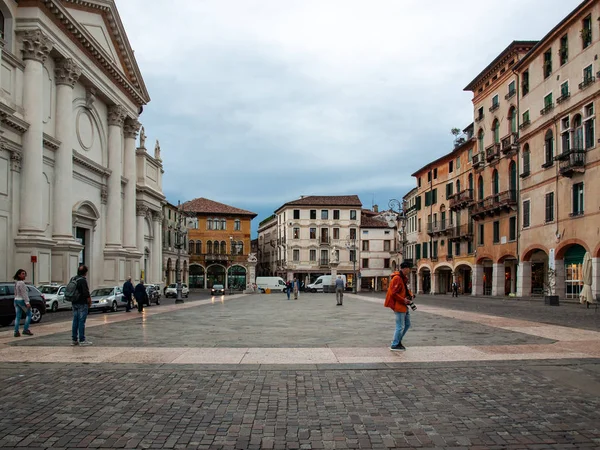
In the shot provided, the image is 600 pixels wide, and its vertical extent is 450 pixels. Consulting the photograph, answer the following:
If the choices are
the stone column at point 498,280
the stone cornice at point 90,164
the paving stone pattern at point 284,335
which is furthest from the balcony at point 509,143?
the stone cornice at point 90,164

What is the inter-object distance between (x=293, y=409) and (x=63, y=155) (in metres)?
27.9

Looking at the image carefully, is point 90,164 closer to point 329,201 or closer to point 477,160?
point 477,160

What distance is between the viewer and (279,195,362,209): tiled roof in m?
89.4

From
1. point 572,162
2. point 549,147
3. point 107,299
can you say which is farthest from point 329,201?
point 107,299

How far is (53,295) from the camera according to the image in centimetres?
2598

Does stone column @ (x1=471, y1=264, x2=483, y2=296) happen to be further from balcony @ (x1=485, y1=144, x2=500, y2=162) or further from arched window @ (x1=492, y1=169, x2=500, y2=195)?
balcony @ (x1=485, y1=144, x2=500, y2=162)

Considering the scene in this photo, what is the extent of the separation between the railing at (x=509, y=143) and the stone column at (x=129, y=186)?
28529mm

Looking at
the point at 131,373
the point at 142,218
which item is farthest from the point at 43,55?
the point at 131,373

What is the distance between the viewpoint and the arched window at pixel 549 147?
35812 mm

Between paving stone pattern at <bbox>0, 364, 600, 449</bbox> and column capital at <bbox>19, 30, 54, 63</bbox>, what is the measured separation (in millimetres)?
23150

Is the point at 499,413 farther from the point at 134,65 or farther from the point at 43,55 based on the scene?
the point at 134,65

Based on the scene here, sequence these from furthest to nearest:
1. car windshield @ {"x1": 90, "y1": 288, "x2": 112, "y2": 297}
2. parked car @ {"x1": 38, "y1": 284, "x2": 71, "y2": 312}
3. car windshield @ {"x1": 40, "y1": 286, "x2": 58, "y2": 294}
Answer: car windshield @ {"x1": 90, "y1": 288, "x2": 112, "y2": 297} → car windshield @ {"x1": 40, "y1": 286, "x2": 58, "y2": 294} → parked car @ {"x1": 38, "y1": 284, "x2": 71, "y2": 312}

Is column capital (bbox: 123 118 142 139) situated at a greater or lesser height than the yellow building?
greater

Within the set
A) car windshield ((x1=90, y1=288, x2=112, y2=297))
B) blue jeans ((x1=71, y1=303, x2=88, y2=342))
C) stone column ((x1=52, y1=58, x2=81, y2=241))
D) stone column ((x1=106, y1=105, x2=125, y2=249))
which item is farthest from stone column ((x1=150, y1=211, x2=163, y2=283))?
blue jeans ((x1=71, y1=303, x2=88, y2=342))
